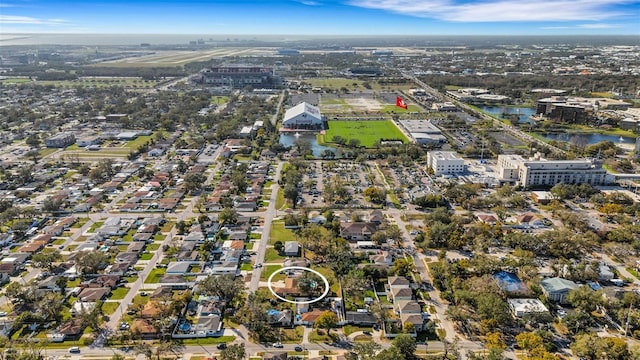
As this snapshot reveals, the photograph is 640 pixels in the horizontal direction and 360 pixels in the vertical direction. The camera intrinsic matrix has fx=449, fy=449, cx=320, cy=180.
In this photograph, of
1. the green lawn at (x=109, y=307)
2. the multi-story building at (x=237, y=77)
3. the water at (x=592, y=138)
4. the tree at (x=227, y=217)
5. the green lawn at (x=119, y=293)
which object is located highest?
the multi-story building at (x=237, y=77)

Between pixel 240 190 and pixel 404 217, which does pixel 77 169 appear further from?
pixel 404 217

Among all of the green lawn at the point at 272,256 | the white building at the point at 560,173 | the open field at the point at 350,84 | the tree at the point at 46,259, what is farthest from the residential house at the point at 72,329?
the open field at the point at 350,84

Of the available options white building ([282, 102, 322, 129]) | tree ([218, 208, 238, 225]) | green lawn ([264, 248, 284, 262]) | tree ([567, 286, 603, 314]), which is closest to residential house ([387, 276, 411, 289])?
green lawn ([264, 248, 284, 262])

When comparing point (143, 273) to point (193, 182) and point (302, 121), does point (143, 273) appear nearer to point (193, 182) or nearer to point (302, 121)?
point (193, 182)

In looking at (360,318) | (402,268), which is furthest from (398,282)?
(360,318)

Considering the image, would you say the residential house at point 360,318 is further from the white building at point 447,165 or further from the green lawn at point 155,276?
the white building at point 447,165

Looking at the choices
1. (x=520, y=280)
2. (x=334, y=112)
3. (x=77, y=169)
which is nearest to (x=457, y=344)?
(x=520, y=280)
